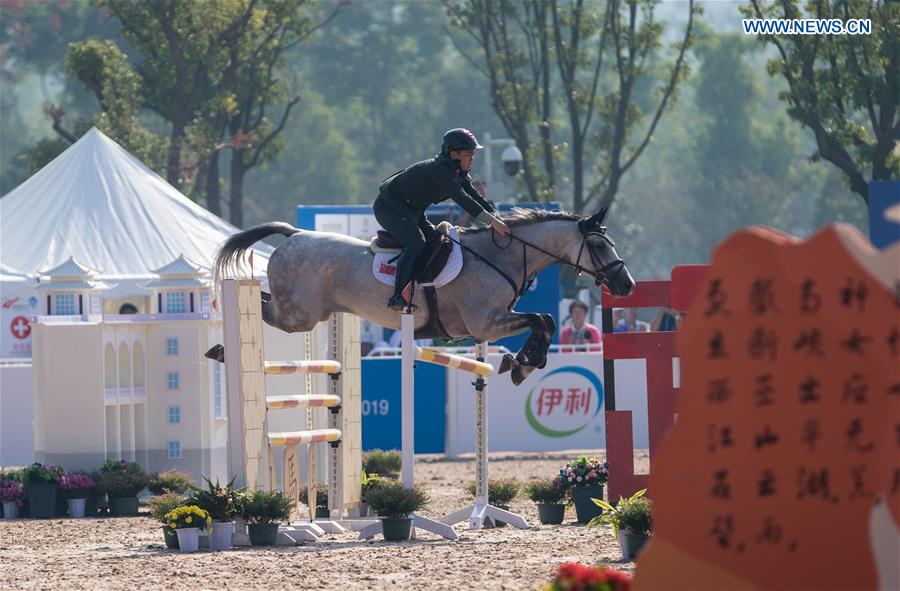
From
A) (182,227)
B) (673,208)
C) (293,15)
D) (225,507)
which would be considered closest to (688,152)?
(673,208)

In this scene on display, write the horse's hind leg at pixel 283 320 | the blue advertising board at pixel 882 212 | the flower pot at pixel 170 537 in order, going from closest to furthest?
the blue advertising board at pixel 882 212
the flower pot at pixel 170 537
the horse's hind leg at pixel 283 320

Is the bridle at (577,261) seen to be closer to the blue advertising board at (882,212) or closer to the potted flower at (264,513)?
the potted flower at (264,513)

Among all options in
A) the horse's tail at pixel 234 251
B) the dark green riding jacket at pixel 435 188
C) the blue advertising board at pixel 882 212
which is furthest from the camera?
the horse's tail at pixel 234 251

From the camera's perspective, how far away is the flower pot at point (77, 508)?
11797 millimetres

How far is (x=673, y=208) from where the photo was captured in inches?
2594

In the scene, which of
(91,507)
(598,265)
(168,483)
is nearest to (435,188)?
(598,265)

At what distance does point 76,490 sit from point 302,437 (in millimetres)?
3169

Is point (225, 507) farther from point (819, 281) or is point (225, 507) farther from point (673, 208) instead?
point (673, 208)

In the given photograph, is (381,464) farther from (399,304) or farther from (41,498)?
(399,304)

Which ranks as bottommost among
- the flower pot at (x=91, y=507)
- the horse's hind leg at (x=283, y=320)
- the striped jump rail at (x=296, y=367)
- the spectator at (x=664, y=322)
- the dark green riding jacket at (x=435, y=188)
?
the flower pot at (x=91, y=507)

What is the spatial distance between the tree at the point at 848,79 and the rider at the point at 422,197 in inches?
388

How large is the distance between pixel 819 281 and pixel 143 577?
4.32 meters

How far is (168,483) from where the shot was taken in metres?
11.8

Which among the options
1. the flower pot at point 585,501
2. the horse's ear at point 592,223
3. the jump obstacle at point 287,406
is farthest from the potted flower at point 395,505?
the horse's ear at point 592,223
